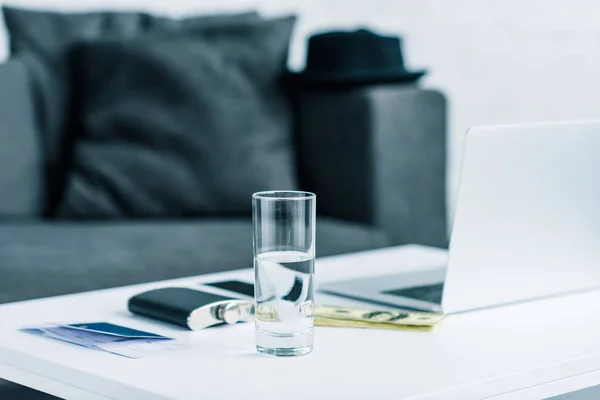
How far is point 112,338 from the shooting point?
1.10 metres

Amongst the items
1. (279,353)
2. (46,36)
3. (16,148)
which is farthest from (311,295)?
(46,36)

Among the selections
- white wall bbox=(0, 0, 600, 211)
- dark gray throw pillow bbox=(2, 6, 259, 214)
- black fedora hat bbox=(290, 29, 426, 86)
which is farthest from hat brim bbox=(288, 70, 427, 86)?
white wall bbox=(0, 0, 600, 211)

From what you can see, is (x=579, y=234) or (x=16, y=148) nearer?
(x=579, y=234)

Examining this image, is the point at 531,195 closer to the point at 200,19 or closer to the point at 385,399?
the point at 385,399

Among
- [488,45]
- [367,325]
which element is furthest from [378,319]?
[488,45]

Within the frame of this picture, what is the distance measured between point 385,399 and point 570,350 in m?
0.27

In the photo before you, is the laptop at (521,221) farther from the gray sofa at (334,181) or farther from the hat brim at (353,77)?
the hat brim at (353,77)

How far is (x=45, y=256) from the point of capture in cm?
196

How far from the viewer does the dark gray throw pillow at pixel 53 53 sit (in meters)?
2.58

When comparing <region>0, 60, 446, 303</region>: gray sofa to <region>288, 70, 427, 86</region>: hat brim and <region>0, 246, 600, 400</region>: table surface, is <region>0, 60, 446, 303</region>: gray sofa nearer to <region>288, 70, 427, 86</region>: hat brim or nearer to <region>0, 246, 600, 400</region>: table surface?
<region>288, 70, 427, 86</region>: hat brim

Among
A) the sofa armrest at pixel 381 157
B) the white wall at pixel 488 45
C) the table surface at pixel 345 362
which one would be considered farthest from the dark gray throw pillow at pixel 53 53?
the table surface at pixel 345 362

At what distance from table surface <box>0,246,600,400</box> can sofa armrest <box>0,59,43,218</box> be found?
119 cm

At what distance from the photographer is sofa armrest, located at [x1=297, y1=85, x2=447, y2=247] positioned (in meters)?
2.40

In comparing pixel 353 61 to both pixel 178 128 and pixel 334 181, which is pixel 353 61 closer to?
pixel 334 181
